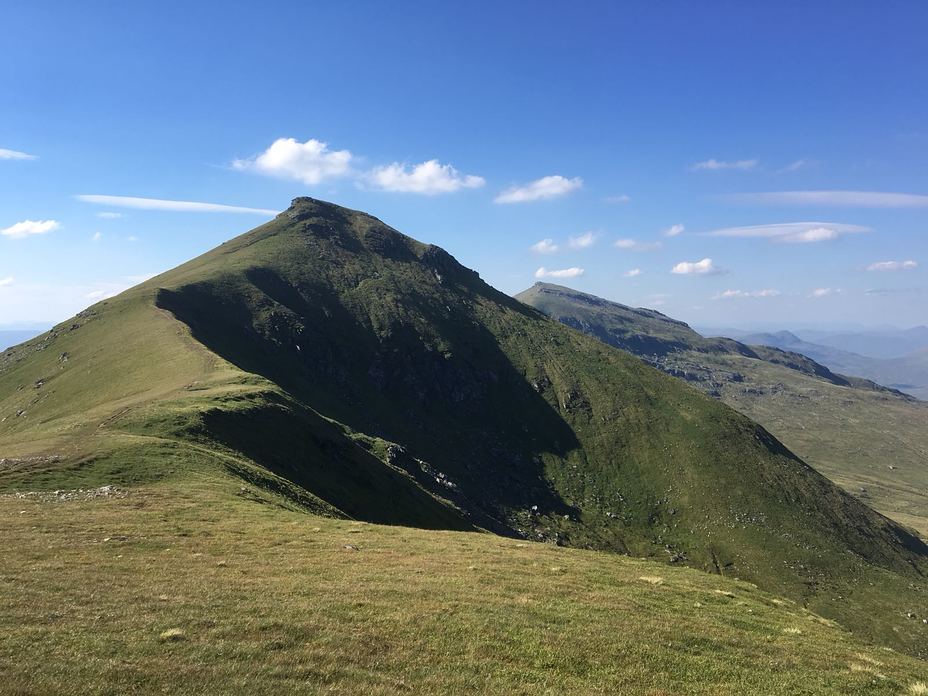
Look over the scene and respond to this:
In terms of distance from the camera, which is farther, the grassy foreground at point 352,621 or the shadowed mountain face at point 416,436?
the shadowed mountain face at point 416,436

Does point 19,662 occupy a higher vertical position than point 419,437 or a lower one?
higher

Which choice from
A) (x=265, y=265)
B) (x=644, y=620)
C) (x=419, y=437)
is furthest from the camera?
(x=265, y=265)

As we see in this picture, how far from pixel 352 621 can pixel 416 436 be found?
446 ft

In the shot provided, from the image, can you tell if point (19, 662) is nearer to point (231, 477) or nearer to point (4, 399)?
point (231, 477)

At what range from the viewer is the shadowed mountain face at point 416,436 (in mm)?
65938

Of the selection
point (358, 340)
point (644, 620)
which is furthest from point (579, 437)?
point (644, 620)

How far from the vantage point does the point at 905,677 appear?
23609 mm

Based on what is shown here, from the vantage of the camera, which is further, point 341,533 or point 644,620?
point 341,533

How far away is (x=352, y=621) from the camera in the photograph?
22.4 metres

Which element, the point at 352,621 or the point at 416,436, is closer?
the point at 352,621

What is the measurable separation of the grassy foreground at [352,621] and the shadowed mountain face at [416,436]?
1750 cm

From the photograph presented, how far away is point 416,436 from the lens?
157 metres

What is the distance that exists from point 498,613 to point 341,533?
62.5 ft

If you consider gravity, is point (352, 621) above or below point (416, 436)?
above
